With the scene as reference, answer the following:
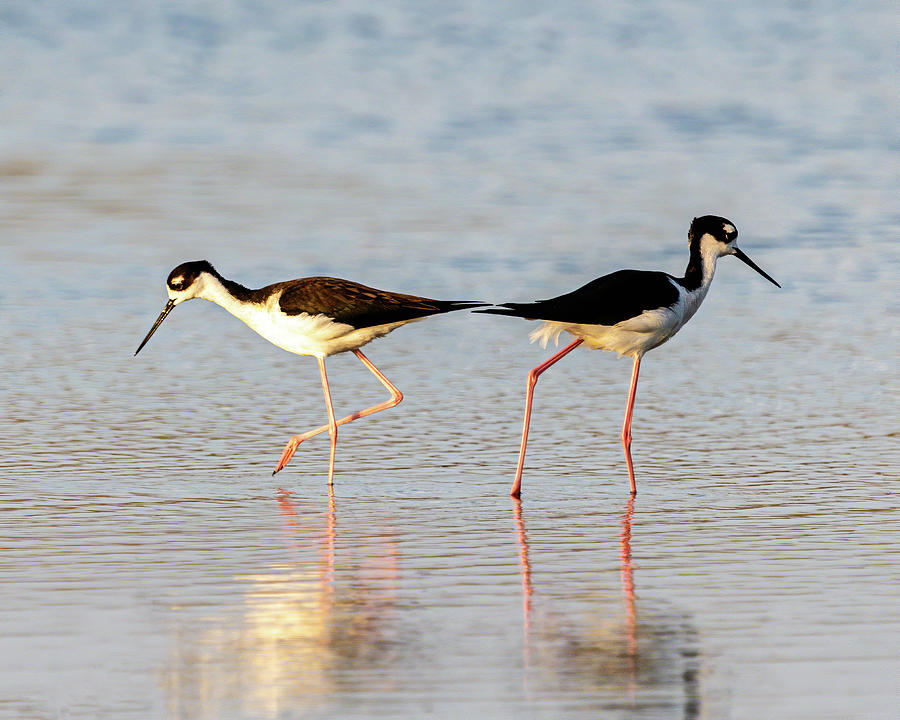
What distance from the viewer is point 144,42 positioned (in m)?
23.6

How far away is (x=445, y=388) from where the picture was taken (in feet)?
35.6

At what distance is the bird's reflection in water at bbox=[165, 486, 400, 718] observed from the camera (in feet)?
17.7

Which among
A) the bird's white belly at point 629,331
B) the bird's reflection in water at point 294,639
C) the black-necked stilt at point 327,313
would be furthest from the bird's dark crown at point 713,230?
the bird's reflection in water at point 294,639

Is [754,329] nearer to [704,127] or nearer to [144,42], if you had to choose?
[704,127]

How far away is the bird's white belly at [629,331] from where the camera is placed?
9.58 m

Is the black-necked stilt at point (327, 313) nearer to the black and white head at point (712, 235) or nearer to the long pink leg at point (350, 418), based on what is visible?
the long pink leg at point (350, 418)

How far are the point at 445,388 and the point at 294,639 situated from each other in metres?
4.96

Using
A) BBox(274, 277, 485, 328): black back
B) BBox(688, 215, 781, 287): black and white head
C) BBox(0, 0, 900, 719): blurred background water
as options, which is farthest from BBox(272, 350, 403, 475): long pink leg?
BBox(688, 215, 781, 287): black and white head

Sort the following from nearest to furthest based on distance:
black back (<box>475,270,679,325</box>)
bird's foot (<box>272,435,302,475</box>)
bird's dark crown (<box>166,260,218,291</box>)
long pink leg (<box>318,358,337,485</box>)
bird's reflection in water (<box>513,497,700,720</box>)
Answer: bird's reflection in water (<box>513,497,700,720</box>) < long pink leg (<box>318,358,337,485</box>) < bird's foot (<box>272,435,302,475</box>) < black back (<box>475,270,679,325</box>) < bird's dark crown (<box>166,260,218,291</box>)

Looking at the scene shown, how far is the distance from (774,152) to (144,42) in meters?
9.24

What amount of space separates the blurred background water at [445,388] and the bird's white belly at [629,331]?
49cm

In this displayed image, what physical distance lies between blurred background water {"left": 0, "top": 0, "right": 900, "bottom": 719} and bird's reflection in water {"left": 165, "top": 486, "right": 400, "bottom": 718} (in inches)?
0.6

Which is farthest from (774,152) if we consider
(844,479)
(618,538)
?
(618,538)

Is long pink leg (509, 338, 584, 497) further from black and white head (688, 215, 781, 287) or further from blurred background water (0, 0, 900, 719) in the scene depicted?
black and white head (688, 215, 781, 287)
